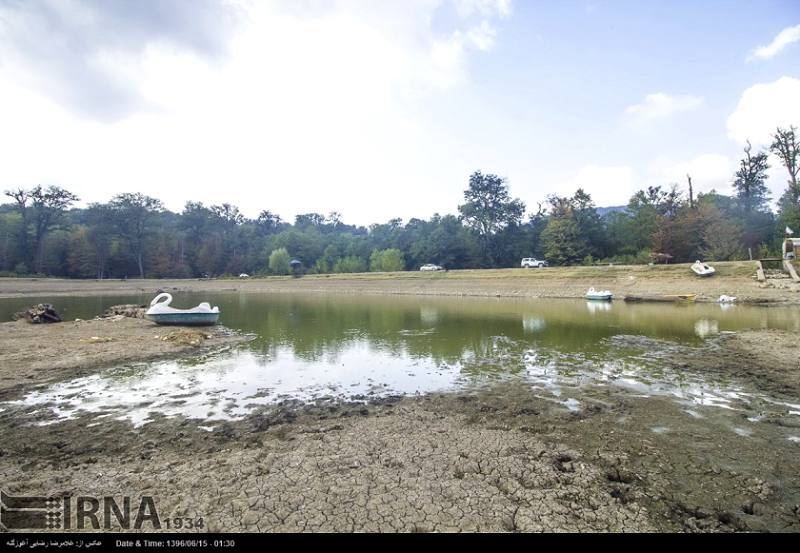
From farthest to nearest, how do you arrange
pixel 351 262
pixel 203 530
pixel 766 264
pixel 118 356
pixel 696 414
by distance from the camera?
pixel 351 262
pixel 766 264
pixel 118 356
pixel 696 414
pixel 203 530

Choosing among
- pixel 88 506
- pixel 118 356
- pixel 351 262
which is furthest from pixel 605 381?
pixel 351 262

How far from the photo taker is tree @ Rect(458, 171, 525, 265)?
72750 millimetres

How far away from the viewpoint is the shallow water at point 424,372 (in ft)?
23.1

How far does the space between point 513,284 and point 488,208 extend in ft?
119

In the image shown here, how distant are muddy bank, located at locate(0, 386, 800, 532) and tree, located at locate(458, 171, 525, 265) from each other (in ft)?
223

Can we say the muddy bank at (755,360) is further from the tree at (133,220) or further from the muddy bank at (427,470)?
the tree at (133,220)

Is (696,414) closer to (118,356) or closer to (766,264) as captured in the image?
(118,356)

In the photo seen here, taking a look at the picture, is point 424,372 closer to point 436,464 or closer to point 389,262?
point 436,464

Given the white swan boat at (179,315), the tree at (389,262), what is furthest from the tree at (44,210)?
the white swan boat at (179,315)

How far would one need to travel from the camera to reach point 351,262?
7600cm

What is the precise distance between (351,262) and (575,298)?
50213mm

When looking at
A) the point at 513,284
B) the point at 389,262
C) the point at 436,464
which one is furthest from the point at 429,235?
the point at 436,464

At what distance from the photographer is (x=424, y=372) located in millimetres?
9664

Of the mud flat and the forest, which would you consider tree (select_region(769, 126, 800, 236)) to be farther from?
the mud flat
